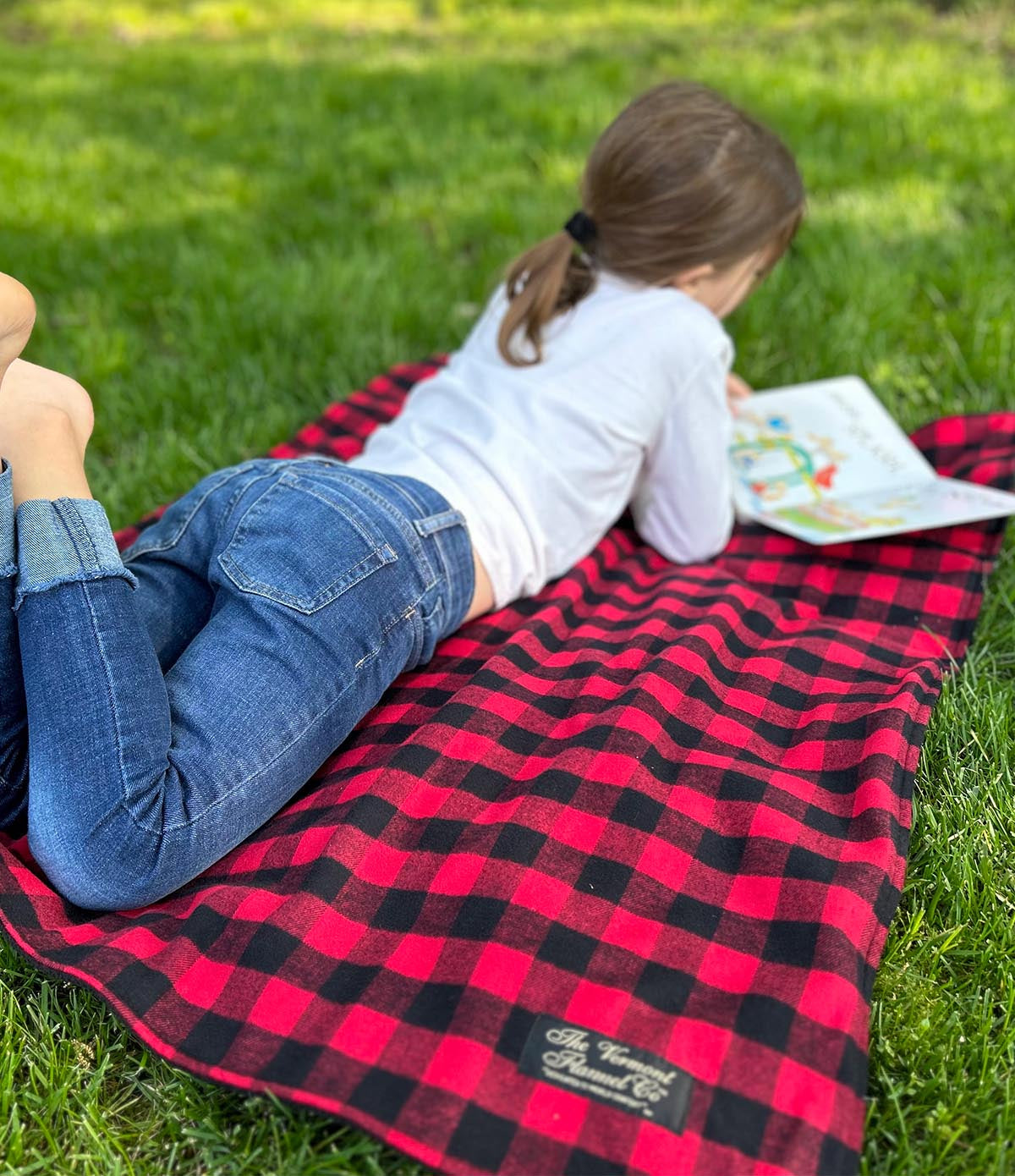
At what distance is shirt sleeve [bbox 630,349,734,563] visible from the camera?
2.31 metres

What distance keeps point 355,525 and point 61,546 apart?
1.56ft

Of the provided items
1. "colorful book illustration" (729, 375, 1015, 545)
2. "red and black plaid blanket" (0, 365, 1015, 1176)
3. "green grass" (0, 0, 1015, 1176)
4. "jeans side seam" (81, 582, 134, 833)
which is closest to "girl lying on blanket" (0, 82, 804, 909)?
"jeans side seam" (81, 582, 134, 833)

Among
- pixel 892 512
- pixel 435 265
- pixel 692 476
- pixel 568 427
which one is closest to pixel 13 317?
pixel 568 427

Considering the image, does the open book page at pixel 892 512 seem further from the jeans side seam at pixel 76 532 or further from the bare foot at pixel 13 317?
the bare foot at pixel 13 317

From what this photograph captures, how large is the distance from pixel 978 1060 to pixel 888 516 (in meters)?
1.29

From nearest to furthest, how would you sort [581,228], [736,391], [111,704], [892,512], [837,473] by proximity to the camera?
[111,704]
[581,228]
[892,512]
[837,473]
[736,391]

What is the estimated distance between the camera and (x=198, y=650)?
69.6 inches

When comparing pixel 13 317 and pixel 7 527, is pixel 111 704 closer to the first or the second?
pixel 7 527

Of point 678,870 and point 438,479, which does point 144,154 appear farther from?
point 678,870

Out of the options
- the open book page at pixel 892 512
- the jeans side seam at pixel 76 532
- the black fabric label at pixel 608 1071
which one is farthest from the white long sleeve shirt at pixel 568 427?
the black fabric label at pixel 608 1071

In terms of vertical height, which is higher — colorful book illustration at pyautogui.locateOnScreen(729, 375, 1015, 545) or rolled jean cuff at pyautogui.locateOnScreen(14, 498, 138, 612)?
rolled jean cuff at pyautogui.locateOnScreen(14, 498, 138, 612)

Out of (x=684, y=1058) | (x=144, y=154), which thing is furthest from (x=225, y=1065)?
(x=144, y=154)

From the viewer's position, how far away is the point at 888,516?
97.7 inches

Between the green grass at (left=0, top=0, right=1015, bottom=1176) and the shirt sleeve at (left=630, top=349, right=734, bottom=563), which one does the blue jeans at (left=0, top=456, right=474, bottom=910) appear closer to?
the green grass at (left=0, top=0, right=1015, bottom=1176)
